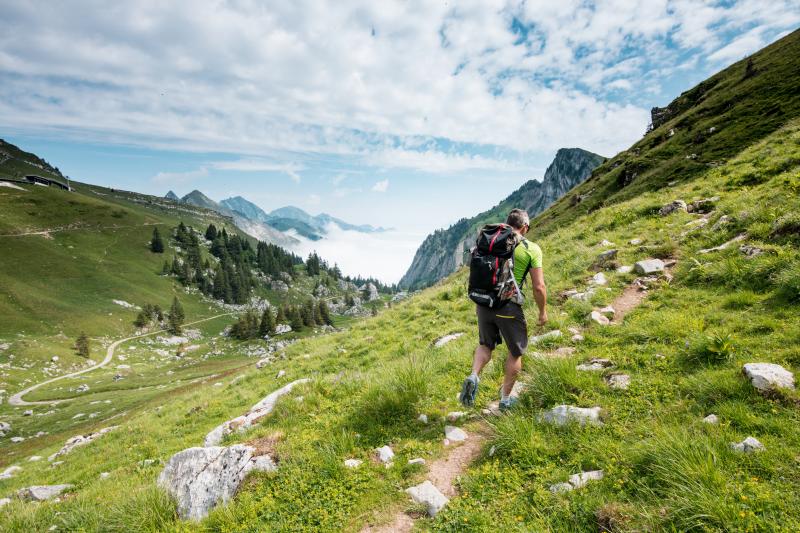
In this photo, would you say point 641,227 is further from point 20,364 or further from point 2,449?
point 20,364

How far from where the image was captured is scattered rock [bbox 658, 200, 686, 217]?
17.3 m

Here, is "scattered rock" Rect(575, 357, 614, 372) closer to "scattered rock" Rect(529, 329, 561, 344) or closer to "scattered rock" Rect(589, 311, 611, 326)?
"scattered rock" Rect(529, 329, 561, 344)

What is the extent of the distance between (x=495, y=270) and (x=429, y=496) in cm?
416

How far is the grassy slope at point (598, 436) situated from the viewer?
13.8 feet

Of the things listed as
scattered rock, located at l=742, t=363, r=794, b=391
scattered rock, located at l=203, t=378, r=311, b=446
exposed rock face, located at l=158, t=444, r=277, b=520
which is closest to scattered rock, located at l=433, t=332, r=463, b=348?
scattered rock, located at l=203, t=378, r=311, b=446

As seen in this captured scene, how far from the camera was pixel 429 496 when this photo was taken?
5.57 m

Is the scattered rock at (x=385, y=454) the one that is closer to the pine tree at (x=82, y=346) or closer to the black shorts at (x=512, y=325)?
the black shorts at (x=512, y=325)

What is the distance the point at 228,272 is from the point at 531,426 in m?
204

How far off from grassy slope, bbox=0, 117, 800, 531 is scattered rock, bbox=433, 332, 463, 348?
2.06ft

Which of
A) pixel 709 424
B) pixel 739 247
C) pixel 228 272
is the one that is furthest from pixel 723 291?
pixel 228 272

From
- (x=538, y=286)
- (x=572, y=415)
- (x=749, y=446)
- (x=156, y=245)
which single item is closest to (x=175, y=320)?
(x=156, y=245)

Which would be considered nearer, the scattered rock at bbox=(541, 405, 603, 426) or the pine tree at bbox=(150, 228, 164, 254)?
the scattered rock at bbox=(541, 405, 603, 426)

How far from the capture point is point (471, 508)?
200 inches

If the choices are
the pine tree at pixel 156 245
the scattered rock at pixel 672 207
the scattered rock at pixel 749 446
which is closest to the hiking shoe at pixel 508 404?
the scattered rock at pixel 749 446
